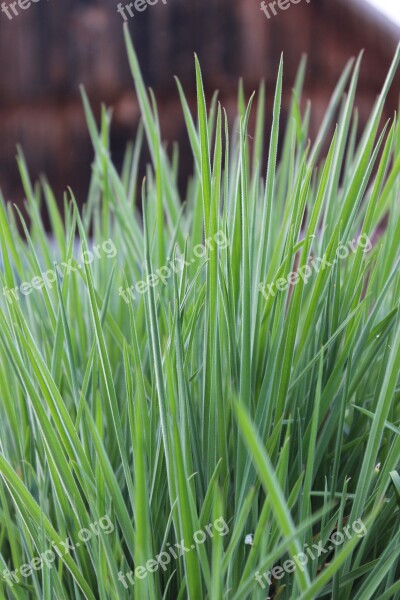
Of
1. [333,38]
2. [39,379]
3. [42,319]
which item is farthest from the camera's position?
[333,38]

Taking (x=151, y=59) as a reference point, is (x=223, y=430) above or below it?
below

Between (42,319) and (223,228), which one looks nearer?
(223,228)

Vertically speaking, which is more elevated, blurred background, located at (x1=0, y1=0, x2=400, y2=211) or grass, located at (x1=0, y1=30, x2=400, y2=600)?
blurred background, located at (x1=0, y1=0, x2=400, y2=211)

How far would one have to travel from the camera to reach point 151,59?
1.77 metres

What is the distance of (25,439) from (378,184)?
219 millimetres

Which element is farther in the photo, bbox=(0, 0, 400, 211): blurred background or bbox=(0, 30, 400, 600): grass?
bbox=(0, 0, 400, 211): blurred background

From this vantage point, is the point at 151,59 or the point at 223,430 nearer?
the point at 223,430

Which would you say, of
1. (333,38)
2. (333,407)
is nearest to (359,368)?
(333,407)

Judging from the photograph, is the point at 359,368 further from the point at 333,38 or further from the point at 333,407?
the point at 333,38

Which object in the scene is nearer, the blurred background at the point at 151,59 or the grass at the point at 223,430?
the grass at the point at 223,430

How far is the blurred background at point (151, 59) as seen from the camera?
64.8 inches

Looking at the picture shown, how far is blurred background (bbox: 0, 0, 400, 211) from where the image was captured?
5.40 feet

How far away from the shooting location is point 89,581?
0.32m

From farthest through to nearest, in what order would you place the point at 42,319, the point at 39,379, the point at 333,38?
the point at 333,38, the point at 42,319, the point at 39,379
